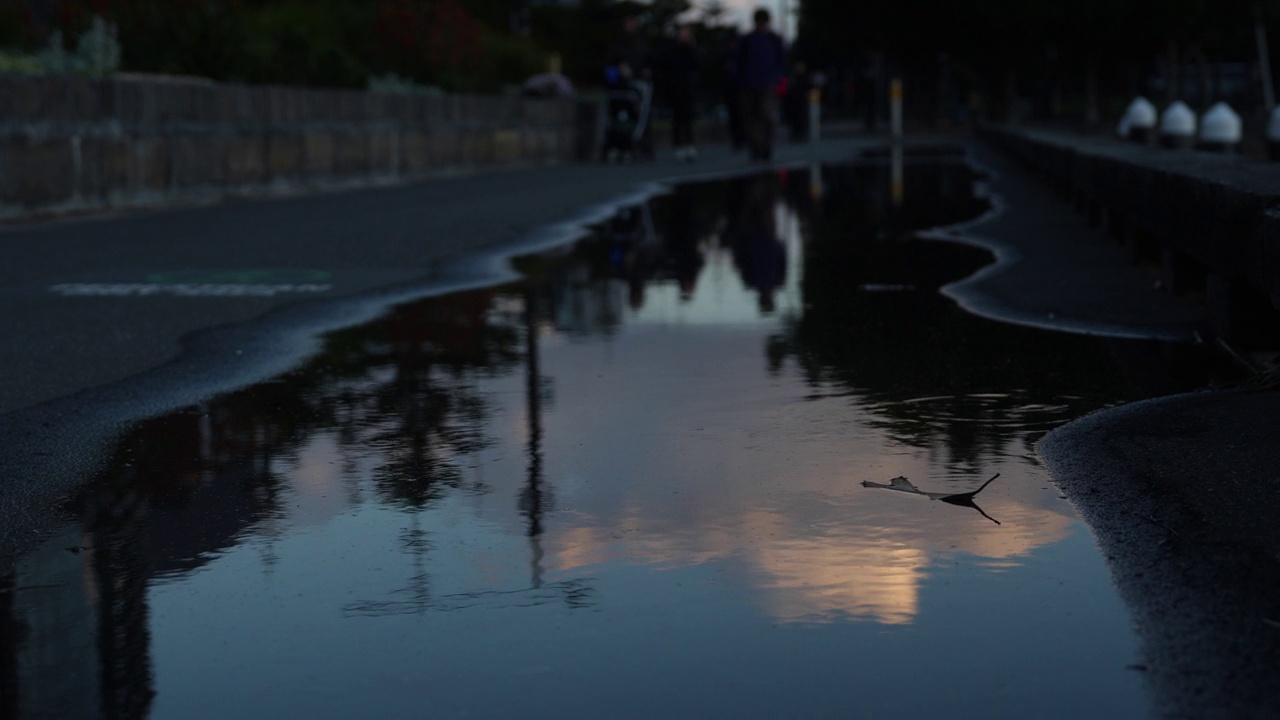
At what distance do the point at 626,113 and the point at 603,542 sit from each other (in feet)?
90.0

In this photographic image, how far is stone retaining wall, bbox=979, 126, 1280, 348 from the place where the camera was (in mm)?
7207

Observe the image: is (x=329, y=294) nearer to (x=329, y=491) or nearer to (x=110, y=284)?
(x=110, y=284)

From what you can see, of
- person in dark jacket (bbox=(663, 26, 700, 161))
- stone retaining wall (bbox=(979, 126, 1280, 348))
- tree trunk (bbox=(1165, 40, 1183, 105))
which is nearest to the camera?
stone retaining wall (bbox=(979, 126, 1280, 348))

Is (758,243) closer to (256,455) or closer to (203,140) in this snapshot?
(203,140)

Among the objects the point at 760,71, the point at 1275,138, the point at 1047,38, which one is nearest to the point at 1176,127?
the point at 1275,138

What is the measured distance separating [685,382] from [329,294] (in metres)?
3.88

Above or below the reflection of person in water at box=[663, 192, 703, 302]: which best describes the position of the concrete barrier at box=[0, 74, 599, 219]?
above

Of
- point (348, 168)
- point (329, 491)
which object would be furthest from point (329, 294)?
point (348, 168)

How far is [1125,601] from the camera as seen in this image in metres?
4.21

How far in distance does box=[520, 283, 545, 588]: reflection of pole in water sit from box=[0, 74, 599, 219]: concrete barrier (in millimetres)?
8665

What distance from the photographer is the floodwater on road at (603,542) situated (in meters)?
3.72

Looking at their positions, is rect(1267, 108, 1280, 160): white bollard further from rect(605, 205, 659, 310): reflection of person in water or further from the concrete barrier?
the concrete barrier

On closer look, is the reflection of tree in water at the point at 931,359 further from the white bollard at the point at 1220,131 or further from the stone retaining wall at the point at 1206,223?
the white bollard at the point at 1220,131

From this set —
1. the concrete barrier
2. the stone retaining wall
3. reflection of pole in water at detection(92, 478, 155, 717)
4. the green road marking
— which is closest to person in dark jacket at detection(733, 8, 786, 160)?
the concrete barrier
